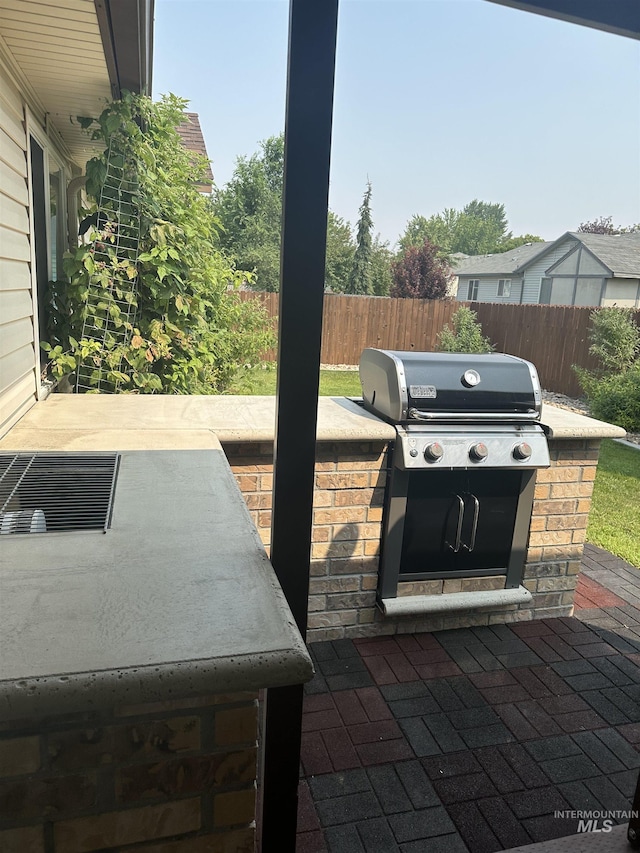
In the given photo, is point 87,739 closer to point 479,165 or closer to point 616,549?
point 616,549

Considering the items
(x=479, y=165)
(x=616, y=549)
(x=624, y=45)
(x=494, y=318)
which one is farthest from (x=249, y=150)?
(x=624, y=45)

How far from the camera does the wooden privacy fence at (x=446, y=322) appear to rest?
33.4 feet

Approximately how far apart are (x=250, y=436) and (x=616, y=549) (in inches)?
109

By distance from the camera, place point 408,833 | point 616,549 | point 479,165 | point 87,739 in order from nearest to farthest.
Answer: point 87,739, point 408,833, point 616,549, point 479,165

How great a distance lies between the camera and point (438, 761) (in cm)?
199

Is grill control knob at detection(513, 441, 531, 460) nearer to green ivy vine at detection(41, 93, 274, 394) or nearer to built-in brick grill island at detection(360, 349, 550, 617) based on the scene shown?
built-in brick grill island at detection(360, 349, 550, 617)

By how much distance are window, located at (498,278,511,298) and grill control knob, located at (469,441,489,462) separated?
20741mm

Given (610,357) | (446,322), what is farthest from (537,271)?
(610,357)

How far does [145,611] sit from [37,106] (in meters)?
3.12

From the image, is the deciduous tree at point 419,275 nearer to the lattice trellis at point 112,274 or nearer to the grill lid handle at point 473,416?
the lattice trellis at point 112,274

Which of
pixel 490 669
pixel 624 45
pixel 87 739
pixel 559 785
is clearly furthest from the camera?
pixel 490 669

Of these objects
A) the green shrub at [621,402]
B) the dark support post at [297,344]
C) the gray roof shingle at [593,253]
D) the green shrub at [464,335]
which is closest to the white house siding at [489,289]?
the gray roof shingle at [593,253]

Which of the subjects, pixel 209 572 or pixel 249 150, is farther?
pixel 249 150

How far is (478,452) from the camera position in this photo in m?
2.48
